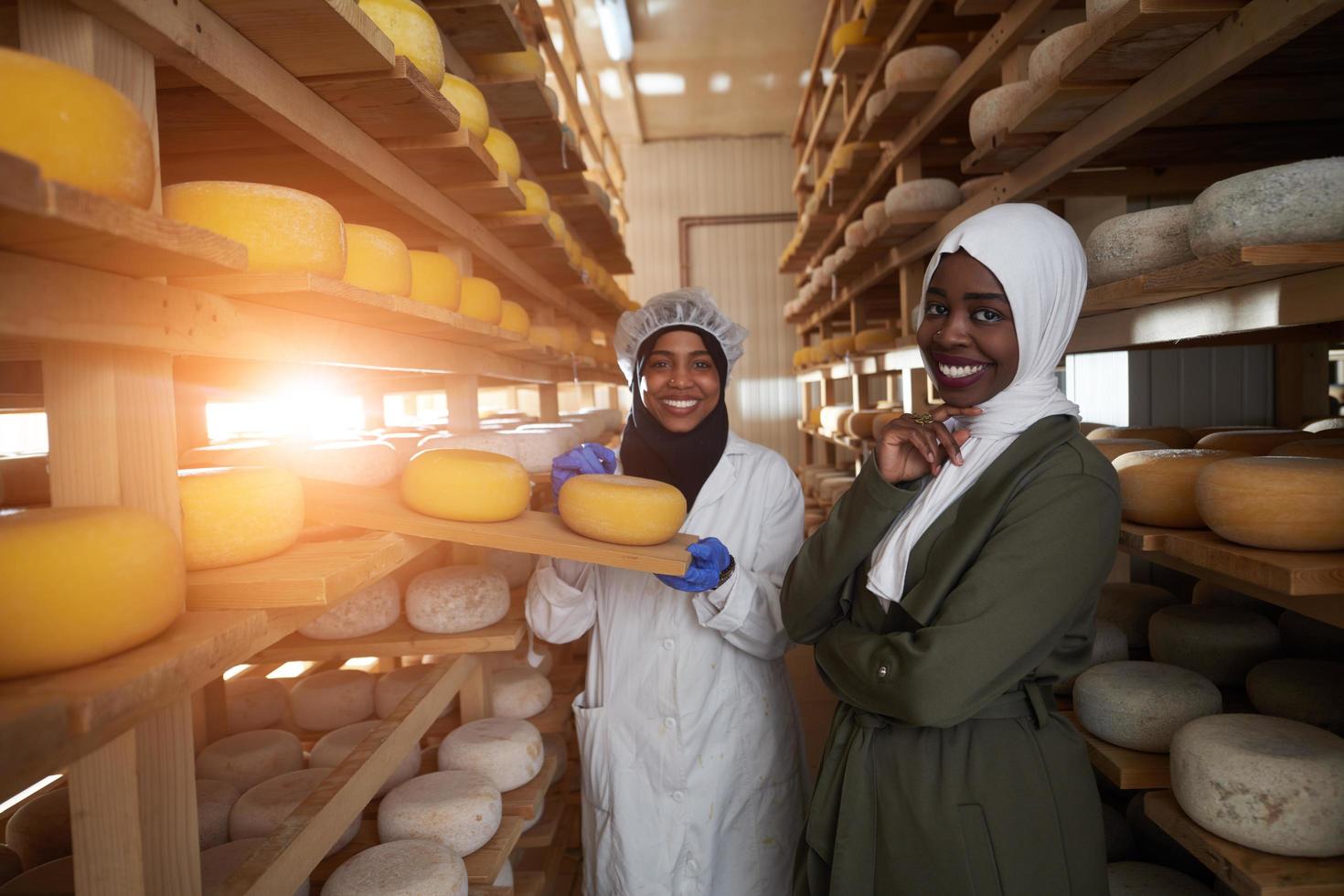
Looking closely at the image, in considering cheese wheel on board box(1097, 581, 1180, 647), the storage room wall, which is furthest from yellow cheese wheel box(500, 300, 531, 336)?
the storage room wall

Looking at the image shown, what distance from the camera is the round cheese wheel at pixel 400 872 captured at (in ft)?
4.35

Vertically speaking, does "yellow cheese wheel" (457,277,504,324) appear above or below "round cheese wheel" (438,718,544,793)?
above

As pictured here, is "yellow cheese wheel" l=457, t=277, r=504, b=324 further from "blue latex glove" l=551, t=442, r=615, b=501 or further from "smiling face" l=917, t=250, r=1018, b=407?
"smiling face" l=917, t=250, r=1018, b=407

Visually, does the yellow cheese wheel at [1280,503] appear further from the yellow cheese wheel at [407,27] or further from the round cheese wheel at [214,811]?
the round cheese wheel at [214,811]

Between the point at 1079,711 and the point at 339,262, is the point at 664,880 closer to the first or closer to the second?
the point at 1079,711

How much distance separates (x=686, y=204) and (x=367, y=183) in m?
8.62

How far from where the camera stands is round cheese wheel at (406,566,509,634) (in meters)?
1.86

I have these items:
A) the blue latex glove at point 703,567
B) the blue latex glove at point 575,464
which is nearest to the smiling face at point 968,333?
the blue latex glove at point 703,567

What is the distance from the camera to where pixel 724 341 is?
2119 millimetres

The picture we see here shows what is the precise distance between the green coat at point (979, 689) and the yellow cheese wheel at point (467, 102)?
1.30 metres

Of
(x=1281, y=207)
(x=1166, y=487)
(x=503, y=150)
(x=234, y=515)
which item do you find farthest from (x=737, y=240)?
(x=234, y=515)

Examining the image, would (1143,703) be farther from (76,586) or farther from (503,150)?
(503,150)

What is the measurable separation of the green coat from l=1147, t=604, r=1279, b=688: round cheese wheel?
2.67ft

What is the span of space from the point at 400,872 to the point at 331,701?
816 mm
